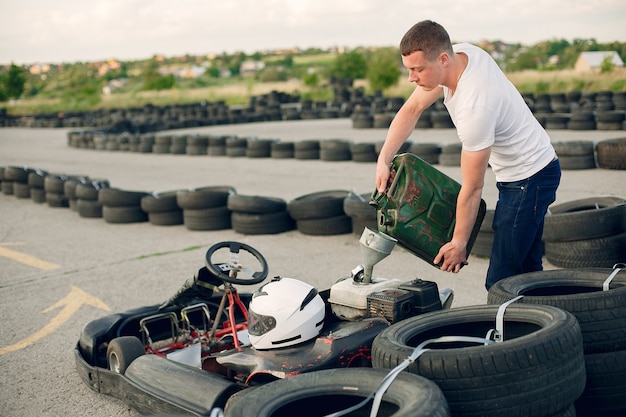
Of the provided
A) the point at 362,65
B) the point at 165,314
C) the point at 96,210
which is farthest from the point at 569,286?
the point at 362,65

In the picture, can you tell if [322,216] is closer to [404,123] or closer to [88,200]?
[404,123]

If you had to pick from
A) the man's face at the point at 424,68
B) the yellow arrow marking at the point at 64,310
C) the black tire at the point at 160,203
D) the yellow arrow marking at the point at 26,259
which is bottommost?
the yellow arrow marking at the point at 26,259

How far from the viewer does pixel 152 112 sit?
35031 mm

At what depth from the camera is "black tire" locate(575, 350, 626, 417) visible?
3094 millimetres

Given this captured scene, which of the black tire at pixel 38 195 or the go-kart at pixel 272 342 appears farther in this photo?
the black tire at pixel 38 195

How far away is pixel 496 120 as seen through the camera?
3490 millimetres

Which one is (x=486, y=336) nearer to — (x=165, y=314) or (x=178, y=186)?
(x=165, y=314)

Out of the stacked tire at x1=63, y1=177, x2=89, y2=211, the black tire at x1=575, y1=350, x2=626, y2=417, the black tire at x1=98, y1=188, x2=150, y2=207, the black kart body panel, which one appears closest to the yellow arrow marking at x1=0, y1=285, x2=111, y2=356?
the black kart body panel

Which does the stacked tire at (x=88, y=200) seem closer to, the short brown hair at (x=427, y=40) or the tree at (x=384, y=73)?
the short brown hair at (x=427, y=40)

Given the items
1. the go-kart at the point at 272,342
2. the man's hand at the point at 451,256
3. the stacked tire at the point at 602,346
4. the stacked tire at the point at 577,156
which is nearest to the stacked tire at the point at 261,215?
the go-kart at the point at 272,342

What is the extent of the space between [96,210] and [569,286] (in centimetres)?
756

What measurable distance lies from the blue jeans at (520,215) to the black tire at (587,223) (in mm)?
1712

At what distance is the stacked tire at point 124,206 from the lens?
9.28m

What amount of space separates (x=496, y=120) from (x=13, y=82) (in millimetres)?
64459
